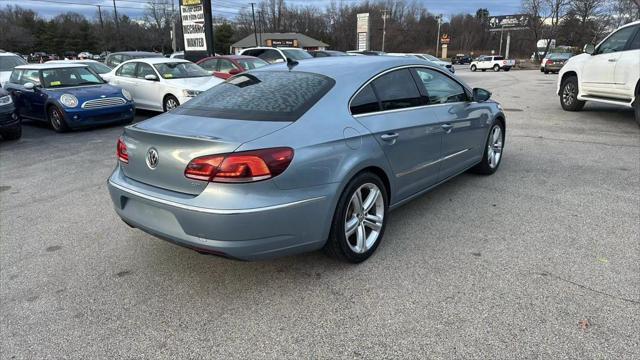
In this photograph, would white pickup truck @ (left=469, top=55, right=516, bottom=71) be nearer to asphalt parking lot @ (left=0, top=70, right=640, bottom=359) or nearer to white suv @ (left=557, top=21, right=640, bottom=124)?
white suv @ (left=557, top=21, right=640, bottom=124)

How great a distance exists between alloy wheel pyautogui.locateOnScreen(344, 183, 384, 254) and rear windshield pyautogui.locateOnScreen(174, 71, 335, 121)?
0.77 m

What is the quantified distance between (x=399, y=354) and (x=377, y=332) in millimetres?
220

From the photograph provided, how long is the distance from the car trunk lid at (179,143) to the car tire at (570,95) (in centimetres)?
1028

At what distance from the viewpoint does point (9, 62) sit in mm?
13477

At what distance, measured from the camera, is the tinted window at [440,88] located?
4.28m

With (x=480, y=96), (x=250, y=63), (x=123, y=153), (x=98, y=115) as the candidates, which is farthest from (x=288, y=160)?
(x=250, y=63)

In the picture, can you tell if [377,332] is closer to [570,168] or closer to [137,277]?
[137,277]

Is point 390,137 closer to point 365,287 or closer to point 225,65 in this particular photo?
point 365,287

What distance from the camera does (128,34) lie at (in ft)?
257

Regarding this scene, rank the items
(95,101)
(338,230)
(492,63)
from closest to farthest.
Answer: (338,230) → (95,101) → (492,63)

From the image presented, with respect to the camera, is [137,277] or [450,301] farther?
[137,277]

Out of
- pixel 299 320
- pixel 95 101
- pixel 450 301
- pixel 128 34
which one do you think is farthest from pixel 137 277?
pixel 128 34

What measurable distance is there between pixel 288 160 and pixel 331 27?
111928 mm

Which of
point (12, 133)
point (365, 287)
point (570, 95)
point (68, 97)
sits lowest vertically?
point (365, 287)
